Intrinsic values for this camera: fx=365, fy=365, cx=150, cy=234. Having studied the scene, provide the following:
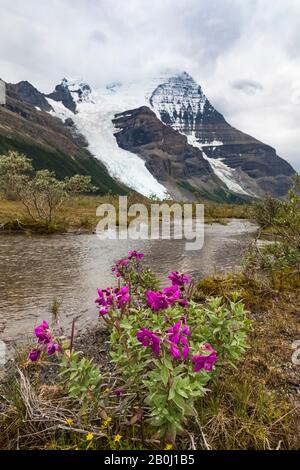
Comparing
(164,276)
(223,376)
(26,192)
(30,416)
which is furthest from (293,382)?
(26,192)

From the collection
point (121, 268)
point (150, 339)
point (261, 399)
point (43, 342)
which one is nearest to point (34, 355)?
point (43, 342)

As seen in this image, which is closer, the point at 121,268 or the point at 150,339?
the point at 150,339

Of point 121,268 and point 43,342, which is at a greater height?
point 121,268

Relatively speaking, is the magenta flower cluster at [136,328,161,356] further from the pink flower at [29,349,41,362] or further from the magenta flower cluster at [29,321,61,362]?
the pink flower at [29,349,41,362]

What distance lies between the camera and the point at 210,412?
15.8ft

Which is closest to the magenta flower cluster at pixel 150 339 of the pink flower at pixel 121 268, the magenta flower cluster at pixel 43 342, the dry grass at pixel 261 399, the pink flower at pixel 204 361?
the pink flower at pixel 204 361

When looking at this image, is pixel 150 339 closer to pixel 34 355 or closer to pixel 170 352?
pixel 170 352

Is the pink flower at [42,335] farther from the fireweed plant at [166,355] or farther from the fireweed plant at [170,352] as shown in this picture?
the fireweed plant at [170,352]

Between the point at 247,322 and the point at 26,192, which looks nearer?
the point at 247,322

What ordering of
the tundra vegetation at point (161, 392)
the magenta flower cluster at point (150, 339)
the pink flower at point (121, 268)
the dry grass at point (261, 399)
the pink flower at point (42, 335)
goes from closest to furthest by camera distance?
the magenta flower cluster at point (150, 339), the tundra vegetation at point (161, 392), the pink flower at point (42, 335), the dry grass at point (261, 399), the pink flower at point (121, 268)

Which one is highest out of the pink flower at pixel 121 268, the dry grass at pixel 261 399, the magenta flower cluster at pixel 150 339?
the pink flower at pixel 121 268
